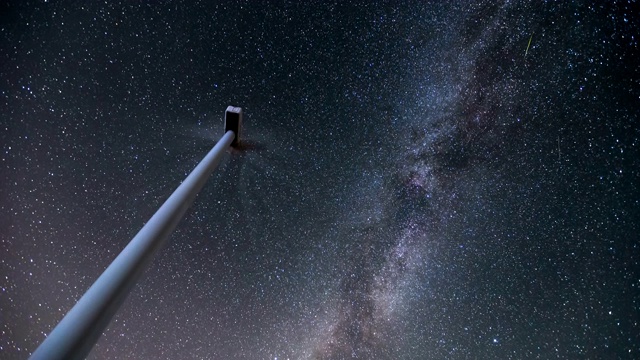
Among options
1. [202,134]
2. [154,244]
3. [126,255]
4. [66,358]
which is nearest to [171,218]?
[154,244]

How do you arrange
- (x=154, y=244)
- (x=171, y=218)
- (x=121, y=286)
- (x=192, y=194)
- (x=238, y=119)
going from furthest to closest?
(x=238, y=119) < (x=192, y=194) < (x=171, y=218) < (x=154, y=244) < (x=121, y=286)

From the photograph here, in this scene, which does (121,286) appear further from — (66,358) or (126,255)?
(66,358)

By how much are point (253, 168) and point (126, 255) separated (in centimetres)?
310

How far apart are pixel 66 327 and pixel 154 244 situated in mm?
587

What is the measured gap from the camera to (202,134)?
4410 mm

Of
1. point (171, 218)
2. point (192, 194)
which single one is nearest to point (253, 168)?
point (192, 194)

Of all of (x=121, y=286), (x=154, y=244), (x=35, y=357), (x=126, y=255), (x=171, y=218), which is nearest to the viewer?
(x=35, y=357)

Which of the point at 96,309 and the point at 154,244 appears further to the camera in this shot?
the point at 154,244

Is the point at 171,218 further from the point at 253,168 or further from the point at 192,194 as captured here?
the point at 253,168

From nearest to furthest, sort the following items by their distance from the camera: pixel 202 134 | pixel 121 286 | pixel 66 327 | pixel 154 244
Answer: pixel 66 327
pixel 121 286
pixel 154 244
pixel 202 134

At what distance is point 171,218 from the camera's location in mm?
1915

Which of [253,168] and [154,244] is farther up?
[154,244]

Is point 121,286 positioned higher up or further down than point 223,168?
higher up

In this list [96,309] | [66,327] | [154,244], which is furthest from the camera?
[154,244]
